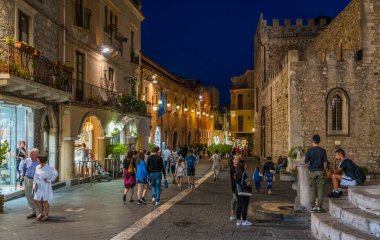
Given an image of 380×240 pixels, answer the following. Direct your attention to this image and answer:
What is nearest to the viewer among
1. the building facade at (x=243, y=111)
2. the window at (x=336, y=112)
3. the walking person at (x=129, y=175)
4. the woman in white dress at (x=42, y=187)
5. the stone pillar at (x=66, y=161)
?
the woman in white dress at (x=42, y=187)

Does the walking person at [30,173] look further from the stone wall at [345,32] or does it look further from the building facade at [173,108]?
the building facade at [173,108]

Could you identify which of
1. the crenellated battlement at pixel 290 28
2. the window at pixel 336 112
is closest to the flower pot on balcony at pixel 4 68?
the window at pixel 336 112

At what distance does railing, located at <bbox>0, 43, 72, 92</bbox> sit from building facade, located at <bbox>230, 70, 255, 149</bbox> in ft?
159

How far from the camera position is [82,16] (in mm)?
20484

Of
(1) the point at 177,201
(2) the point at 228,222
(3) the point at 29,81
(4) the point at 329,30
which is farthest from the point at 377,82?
(3) the point at 29,81

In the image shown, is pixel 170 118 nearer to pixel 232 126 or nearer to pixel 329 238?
pixel 232 126

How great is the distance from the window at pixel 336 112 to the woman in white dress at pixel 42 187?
16.7 m

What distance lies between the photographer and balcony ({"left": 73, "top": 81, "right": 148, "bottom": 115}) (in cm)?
2033

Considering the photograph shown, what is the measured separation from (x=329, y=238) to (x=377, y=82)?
1643cm

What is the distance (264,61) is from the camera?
4103 centimetres

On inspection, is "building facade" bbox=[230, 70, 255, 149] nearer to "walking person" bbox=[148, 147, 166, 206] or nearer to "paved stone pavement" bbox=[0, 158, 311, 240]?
"paved stone pavement" bbox=[0, 158, 311, 240]

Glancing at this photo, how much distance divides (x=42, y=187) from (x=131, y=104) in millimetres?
16104

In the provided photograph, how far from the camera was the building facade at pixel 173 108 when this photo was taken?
1370 inches

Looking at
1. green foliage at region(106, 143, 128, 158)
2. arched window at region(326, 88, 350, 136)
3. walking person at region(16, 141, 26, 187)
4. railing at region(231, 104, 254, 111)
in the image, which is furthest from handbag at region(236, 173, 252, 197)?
railing at region(231, 104, 254, 111)
